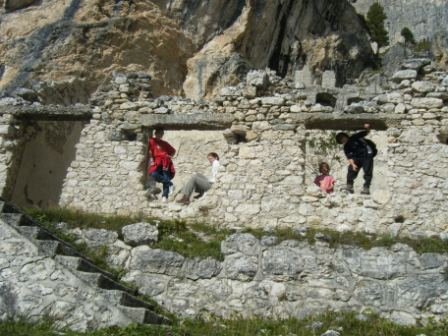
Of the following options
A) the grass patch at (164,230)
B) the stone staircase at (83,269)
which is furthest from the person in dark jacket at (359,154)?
the stone staircase at (83,269)

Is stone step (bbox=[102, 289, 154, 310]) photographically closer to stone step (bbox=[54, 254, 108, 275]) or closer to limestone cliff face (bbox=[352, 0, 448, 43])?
stone step (bbox=[54, 254, 108, 275])

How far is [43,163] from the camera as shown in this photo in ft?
43.1

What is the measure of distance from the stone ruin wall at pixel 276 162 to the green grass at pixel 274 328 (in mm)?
2111

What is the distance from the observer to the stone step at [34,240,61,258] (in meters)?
7.94

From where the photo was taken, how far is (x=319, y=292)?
8352 millimetres

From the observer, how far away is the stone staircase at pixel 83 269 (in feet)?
24.2

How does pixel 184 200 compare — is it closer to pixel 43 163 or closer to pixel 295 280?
pixel 295 280

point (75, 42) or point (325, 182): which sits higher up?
point (75, 42)

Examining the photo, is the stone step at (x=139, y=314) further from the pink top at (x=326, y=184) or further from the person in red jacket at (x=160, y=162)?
the pink top at (x=326, y=184)

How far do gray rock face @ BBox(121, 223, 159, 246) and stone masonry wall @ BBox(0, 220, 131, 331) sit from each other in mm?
1502

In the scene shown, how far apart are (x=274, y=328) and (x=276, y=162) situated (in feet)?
11.3

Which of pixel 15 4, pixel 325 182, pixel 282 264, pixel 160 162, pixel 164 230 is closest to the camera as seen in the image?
pixel 282 264

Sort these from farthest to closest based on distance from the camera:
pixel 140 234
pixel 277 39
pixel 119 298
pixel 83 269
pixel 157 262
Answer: pixel 277 39 < pixel 140 234 < pixel 157 262 < pixel 83 269 < pixel 119 298

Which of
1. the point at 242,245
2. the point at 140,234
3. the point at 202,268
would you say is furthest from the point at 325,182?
the point at 140,234
